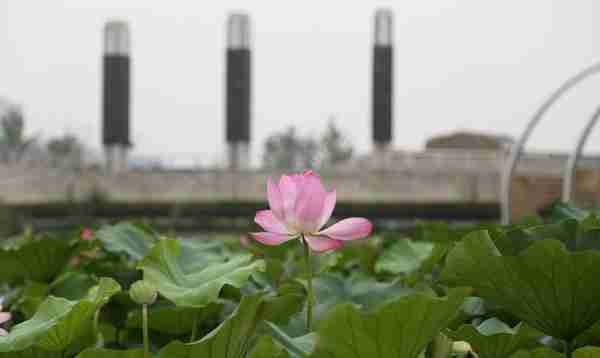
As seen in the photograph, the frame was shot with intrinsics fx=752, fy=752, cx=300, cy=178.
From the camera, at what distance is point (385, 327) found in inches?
19.3

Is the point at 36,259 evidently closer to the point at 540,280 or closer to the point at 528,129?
the point at 540,280

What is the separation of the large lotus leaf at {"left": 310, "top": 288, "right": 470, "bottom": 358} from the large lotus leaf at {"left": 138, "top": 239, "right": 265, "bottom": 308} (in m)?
0.20

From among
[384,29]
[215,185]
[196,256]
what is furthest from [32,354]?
[384,29]

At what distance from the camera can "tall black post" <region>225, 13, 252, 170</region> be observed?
691 inches

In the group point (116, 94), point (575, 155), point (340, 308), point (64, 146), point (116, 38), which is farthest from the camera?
point (64, 146)

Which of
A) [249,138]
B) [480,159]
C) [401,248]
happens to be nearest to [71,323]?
[401,248]

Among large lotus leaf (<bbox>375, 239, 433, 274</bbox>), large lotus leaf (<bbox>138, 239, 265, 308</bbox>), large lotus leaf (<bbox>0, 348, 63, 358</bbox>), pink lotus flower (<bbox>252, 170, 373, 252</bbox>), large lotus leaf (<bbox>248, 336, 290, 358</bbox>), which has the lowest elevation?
large lotus leaf (<bbox>0, 348, 63, 358</bbox>)

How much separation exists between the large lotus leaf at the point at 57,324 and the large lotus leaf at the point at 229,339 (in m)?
0.12

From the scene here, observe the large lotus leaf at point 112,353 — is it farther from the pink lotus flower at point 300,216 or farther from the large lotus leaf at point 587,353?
the large lotus leaf at point 587,353

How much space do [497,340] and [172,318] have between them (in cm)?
31

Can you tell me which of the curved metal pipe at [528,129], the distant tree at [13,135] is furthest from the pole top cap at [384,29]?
the distant tree at [13,135]

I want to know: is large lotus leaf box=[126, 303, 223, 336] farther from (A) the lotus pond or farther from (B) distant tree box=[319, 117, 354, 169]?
(B) distant tree box=[319, 117, 354, 169]

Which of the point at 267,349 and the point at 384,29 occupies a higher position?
the point at 384,29

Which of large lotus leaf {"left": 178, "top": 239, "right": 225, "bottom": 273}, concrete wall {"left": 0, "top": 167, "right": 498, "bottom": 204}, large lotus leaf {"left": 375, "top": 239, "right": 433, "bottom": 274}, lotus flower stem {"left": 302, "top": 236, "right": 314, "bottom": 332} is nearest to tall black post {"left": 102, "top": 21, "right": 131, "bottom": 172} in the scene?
concrete wall {"left": 0, "top": 167, "right": 498, "bottom": 204}
